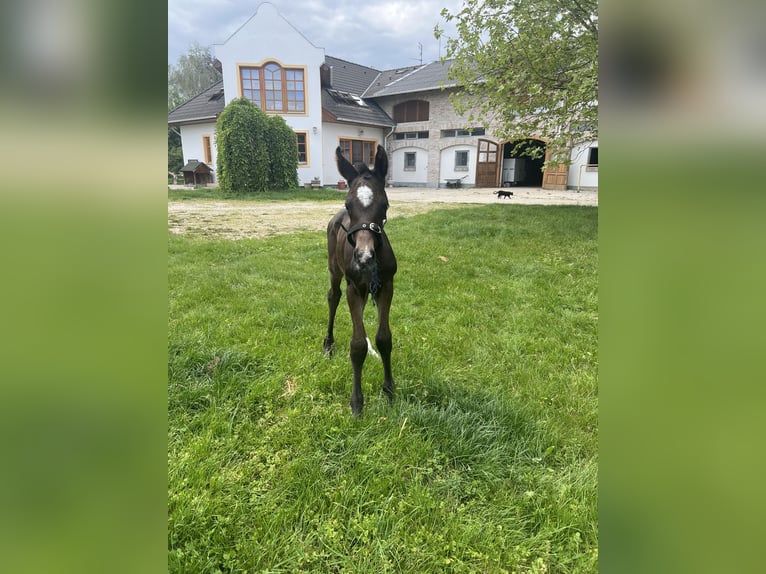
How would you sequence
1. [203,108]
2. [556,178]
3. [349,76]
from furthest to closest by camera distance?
[349,76]
[556,178]
[203,108]

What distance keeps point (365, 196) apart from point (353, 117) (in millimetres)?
24196

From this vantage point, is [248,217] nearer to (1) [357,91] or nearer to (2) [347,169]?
(2) [347,169]

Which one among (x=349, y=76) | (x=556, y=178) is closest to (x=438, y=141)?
(x=556, y=178)

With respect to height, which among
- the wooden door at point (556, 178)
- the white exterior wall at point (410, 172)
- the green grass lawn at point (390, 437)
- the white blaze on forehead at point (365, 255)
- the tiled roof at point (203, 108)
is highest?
the tiled roof at point (203, 108)

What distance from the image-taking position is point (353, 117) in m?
24.7

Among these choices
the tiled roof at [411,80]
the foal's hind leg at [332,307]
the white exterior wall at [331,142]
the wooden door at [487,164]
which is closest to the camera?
the foal's hind leg at [332,307]

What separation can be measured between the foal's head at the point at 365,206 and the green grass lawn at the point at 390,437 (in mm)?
1179

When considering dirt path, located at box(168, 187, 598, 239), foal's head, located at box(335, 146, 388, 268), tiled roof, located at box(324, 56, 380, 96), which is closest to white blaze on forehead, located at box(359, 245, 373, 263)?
foal's head, located at box(335, 146, 388, 268)

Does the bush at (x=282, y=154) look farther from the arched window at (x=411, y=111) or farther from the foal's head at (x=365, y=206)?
the foal's head at (x=365, y=206)

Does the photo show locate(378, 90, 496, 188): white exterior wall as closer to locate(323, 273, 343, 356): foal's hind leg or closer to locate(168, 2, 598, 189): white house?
locate(168, 2, 598, 189): white house

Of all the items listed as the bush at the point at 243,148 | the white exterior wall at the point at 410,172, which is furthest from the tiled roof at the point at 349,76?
the bush at the point at 243,148

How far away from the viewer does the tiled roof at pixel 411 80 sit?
26016mm

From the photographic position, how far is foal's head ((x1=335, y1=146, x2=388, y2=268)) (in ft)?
8.14
